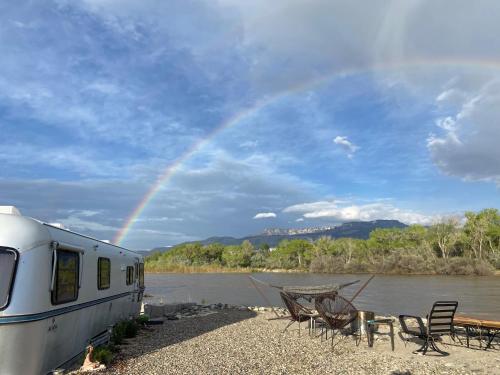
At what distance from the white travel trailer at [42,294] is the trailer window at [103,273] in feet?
0.98

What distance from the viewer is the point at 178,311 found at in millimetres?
18219

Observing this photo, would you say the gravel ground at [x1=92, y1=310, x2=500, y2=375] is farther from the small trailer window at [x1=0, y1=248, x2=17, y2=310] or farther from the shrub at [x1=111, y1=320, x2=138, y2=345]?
the small trailer window at [x1=0, y1=248, x2=17, y2=310]

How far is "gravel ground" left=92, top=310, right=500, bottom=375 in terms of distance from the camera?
7898mm

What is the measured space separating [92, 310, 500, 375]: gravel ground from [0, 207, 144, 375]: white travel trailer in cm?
109

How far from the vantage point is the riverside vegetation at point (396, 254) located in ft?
224

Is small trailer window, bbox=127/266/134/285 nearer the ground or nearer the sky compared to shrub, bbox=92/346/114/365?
nearer the sky

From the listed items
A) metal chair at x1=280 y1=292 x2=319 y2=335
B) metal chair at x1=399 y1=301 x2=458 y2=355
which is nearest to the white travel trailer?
metal chair at x1=280 y1=292 x2=319 y2=335

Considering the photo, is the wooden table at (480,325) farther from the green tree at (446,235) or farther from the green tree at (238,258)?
the green tree at (238,258)

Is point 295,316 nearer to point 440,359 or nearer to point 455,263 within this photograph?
point 440,359

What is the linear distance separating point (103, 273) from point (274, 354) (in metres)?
4.17

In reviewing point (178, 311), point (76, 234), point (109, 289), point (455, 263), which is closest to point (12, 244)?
point (76, 234)

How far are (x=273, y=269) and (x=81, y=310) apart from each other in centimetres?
8500

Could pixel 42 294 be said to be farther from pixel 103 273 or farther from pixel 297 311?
pixel 297 311

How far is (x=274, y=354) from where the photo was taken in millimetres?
9312
